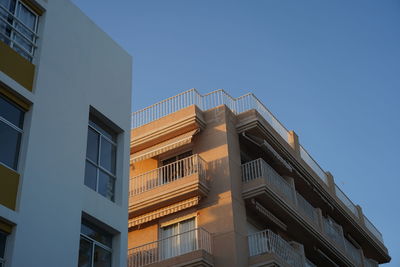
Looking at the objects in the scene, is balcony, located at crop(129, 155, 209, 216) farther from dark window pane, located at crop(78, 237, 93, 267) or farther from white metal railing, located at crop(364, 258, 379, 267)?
white metal railing, located at crop(364, 258, 379, 267)

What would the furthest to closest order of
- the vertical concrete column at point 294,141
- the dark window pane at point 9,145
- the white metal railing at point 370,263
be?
the white metal railing at point 370,263, the vertical concrete column at point 294,141, the dark window pane at point 9,145

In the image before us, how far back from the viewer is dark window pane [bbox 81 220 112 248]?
49.2 feet

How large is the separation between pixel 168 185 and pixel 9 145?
456 inches

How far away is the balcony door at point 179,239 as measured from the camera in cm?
2330

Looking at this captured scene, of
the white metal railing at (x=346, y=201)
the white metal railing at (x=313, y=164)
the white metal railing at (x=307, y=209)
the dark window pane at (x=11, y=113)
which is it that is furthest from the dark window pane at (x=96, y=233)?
the white metal railing at (x=346, y=201)

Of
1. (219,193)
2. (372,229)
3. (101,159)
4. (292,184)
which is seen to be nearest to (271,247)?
(219,193)

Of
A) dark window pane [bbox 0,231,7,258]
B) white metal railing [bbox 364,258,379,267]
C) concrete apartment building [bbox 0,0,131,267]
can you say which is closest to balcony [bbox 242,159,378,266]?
white metal railing [bbox 364,258,379,267]

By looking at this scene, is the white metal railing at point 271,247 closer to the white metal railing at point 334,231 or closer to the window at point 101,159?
the white metal railing at point 334,231

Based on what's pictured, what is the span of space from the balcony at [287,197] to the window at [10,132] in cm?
1201

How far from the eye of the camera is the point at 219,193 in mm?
24078

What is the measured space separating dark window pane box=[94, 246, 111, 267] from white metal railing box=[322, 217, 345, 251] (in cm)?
1603

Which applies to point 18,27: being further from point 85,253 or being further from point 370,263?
point 370,263

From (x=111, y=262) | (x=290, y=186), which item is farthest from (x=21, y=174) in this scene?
(x=290, y=186)

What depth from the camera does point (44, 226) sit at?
1345 centimetres
